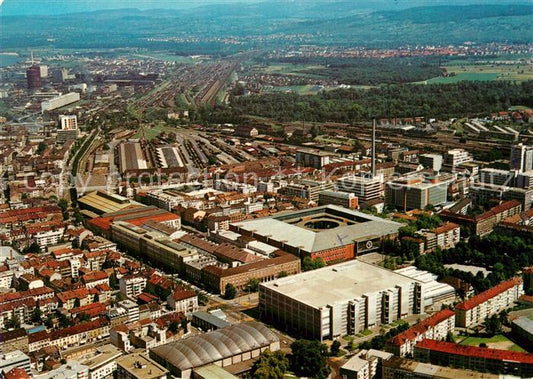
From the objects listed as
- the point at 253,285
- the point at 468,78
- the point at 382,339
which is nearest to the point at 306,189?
the point at 253,285

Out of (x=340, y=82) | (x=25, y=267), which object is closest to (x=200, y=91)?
(x=340, y=82)

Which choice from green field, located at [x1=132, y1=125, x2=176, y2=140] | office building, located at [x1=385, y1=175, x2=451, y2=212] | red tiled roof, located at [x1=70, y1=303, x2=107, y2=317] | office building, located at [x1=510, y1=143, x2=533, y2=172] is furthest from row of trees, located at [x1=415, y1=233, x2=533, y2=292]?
green field, located at [x1=132, y1=125, x2=176, y2=140]

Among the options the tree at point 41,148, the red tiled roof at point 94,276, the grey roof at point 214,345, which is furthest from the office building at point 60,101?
the grey roof at point 214,345

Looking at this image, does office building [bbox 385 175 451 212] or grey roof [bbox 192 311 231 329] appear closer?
grey roof [bbox 192 311 231 329]

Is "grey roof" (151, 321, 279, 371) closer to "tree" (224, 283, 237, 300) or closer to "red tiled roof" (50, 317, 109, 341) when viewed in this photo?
"red tiled roof" (50, 317, 109, 341)

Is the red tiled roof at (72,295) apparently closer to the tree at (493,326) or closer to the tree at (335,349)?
the tree at (335,349)

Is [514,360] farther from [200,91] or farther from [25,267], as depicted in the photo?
[200,91]

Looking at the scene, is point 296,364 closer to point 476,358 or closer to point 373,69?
point 476,358
